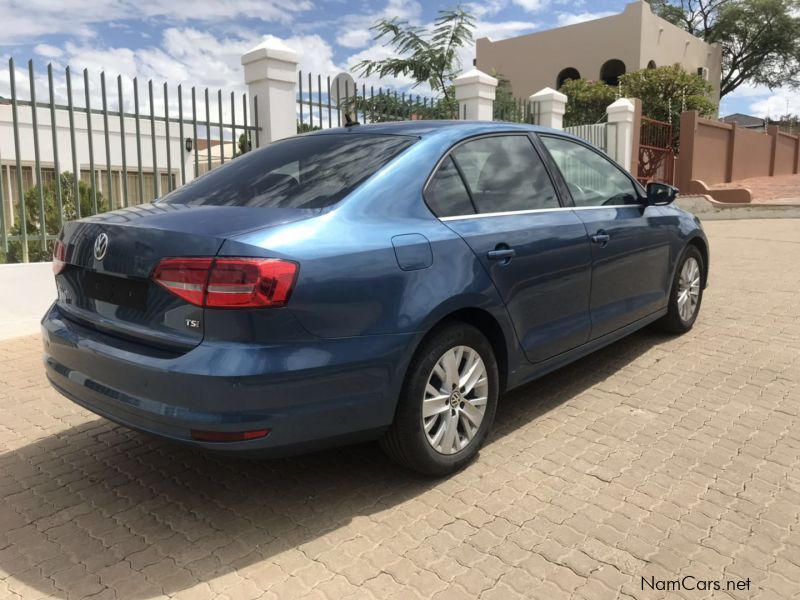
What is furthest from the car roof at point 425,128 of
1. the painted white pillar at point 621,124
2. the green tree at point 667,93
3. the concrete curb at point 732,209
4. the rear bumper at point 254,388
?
the green tree at point 667,93

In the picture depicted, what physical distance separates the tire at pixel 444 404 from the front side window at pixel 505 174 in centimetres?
73

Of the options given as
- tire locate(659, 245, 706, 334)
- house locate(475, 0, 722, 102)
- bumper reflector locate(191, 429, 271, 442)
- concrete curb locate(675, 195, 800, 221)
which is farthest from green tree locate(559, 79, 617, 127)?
bumper reflector locate(191, 429, 271, 442)

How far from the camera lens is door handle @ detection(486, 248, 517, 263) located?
3.21m

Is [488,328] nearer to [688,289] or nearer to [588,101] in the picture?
[688,289]

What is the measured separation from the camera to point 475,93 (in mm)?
10609

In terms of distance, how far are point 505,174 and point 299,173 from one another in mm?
1140

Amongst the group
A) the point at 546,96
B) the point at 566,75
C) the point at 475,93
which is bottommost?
the point at 475,93

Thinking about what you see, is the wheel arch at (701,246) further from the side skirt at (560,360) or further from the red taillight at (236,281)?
the red taillight at (236,281)

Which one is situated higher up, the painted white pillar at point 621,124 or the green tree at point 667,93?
the green tree at point 667,93

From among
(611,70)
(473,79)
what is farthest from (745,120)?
(473,79)

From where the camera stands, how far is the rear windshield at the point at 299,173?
117 inches

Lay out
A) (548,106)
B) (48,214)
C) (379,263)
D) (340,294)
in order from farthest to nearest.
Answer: (548,106), (48,214), (379,263), (340,294)

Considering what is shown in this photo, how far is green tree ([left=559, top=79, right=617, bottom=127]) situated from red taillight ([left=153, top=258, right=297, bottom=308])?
69.1ft

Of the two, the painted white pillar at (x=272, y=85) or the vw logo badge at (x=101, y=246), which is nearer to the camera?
the vw logo badge at (x=101, y=246)
